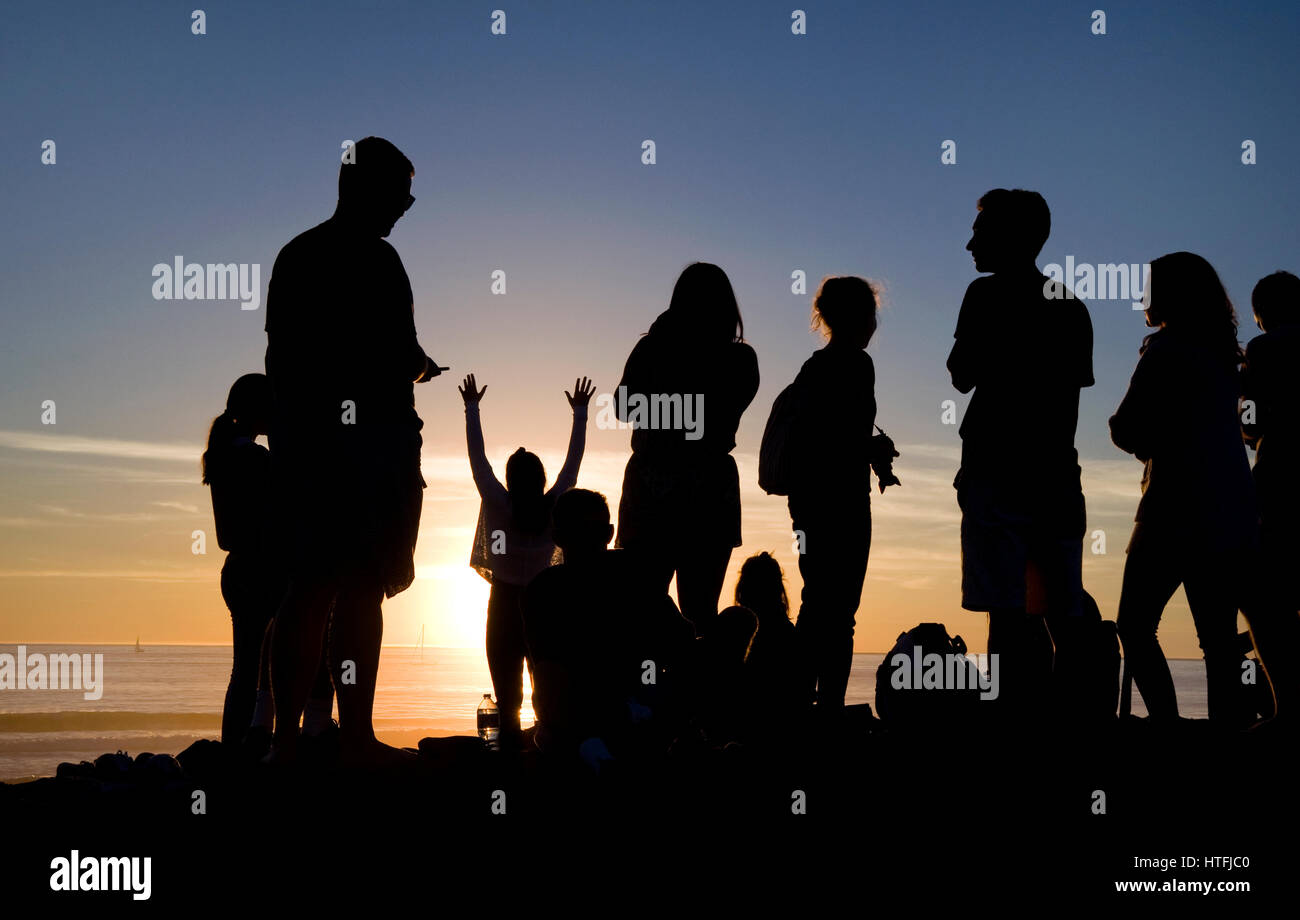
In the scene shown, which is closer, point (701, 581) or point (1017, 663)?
point (1017, 663)

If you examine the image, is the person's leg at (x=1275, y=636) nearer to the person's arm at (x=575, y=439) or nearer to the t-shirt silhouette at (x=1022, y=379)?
the t-shirt silhouette at (x=1022, y=379)

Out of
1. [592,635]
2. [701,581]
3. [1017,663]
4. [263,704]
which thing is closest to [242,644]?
[263,704]

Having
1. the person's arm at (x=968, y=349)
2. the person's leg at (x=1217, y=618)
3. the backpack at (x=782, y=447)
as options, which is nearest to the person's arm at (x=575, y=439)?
the backpack at (x=782, y=447)

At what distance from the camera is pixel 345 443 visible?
4105mm

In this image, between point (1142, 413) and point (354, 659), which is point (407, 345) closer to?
point (354, 659)

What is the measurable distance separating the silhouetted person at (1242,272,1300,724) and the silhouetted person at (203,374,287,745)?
563 cm

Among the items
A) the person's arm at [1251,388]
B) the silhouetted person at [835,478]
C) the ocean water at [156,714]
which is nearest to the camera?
the silhouetted person at [835,478]

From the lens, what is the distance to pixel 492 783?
13.0ft

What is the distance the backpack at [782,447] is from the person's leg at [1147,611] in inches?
68.9

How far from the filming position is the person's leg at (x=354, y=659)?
412 cm

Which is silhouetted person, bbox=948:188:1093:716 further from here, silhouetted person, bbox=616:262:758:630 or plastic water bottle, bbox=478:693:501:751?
plastic water bottle, bbox=478:693:501:751

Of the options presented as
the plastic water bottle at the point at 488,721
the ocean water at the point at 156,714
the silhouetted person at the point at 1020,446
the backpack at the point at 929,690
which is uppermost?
the silhouetted person at the point at 1020,446

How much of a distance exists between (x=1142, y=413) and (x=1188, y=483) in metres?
0.42
